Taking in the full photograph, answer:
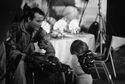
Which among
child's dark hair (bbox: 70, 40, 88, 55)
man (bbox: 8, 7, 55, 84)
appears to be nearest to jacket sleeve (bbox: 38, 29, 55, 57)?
man (bbox: 8, 7, 55, 84)

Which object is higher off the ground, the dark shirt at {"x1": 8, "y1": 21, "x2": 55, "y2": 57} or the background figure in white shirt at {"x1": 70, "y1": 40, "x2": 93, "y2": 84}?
the dark shirt at {"x1": 8, "y1": 21, "x2": 55, "y2": 57}

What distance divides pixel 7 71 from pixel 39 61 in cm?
29

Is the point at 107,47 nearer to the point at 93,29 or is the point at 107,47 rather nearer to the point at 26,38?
the point at 93,29

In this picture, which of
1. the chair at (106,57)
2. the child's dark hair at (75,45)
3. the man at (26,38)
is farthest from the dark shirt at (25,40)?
the chair at (106,57)

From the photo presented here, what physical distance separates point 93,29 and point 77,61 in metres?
0.28

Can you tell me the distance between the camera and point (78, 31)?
1.93 metres

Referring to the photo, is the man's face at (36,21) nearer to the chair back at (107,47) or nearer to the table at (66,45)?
the table at (66,45)

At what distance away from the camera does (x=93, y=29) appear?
193 cm

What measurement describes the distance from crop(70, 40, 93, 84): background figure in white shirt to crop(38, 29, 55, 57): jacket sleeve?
0.16 meters

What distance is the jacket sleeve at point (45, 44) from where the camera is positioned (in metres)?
1.97

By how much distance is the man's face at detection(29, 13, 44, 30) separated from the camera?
6.59 feet

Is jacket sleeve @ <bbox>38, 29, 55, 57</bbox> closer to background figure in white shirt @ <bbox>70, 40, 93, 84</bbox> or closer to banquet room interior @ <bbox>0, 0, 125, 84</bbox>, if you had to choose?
banquet room interior @ <bbox>0, 0, 125, 84</bbox>

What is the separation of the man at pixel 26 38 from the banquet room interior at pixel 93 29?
0.09m

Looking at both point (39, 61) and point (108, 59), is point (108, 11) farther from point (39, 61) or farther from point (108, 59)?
point (39, 61)
